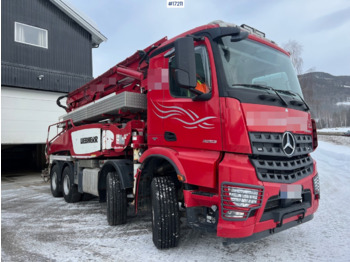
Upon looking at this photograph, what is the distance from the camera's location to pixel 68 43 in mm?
15742

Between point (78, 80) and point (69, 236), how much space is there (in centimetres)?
1280

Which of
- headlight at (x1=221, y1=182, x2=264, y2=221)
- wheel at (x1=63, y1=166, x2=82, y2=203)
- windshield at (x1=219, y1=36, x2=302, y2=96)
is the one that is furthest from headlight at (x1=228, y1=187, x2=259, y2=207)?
wheel at (x1=63, y1=166, x2=82, y2=203)

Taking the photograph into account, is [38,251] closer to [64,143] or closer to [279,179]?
[279,179]

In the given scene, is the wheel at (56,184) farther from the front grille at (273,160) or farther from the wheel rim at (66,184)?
the front grille at (273,160)

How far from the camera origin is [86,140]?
6289 millimetres

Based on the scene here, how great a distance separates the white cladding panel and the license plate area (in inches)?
151

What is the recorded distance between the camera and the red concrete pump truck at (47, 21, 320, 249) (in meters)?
2.95

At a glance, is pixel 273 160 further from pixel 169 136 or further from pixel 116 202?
pixel 116 202

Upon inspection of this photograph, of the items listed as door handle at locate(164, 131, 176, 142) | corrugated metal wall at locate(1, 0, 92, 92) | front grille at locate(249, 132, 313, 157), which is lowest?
front grille at locate(249, 132, 313, 157)

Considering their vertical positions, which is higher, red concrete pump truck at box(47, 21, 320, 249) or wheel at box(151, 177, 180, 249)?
red concrete pump truck at box(47, 21, 320, 249)

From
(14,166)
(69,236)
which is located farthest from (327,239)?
(14,166)

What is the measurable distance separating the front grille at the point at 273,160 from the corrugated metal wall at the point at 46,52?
45.1 feet

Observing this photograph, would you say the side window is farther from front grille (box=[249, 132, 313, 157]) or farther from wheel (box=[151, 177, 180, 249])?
wheel (box=[151, 177, 180, 249])

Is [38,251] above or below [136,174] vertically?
below
